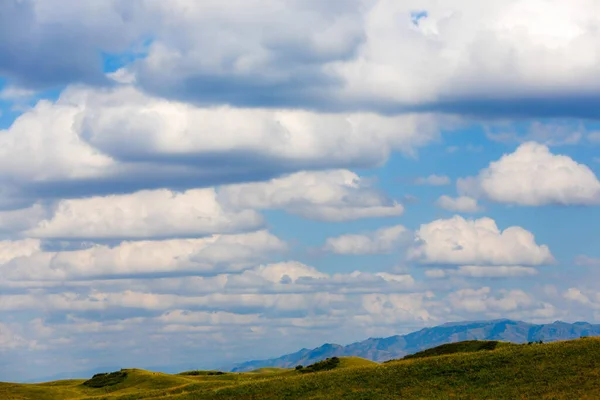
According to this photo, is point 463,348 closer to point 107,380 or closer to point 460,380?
point 460,380

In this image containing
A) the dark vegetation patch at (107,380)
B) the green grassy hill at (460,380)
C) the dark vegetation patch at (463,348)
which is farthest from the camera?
the dark vegetation patch at (107,380)

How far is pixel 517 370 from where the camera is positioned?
341ft

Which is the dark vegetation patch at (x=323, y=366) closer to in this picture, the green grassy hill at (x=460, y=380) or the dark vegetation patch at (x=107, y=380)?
the green grassy hill at (x=460, y=380)

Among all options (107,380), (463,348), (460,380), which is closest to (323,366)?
(463,348)

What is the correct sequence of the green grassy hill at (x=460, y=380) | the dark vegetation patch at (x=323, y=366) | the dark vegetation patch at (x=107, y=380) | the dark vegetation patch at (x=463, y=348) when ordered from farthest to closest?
the dark vegetation patch at (x=107, y=380), the dark vegetation patch at (x=323, y=366), the dark vegetation patch at (x=463, y=348), the green grassy hill at (x=460, y=380)

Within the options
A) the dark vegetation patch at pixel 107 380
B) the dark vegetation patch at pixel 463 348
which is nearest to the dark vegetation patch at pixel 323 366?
the dark vegetation patch at pixel 463 348

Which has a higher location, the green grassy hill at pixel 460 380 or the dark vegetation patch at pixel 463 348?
the dark vegetation patch at pixel 463 348

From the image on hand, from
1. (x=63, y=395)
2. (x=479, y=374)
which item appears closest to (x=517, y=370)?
(x=479, y=374)

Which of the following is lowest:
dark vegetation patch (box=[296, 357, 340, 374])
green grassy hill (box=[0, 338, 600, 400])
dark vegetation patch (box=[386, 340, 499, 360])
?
green grassy hill (box=[0, 338, 600, 400])

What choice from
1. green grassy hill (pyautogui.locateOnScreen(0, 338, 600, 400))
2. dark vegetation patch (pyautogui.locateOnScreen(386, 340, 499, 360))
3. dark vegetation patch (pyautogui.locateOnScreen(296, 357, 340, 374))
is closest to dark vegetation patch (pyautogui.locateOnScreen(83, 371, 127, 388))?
green grassy hill (pyautogui.locateOnScreen(0, 338, 600, 400))

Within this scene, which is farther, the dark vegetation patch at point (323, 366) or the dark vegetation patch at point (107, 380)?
the dark vegetation patch at point (107, 380)

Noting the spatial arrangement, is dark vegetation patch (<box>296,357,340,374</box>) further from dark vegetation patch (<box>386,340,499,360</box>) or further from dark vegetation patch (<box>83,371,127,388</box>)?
dark vegetation patch (<box>83,371,127,388</box>)

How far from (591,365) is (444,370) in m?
19.8

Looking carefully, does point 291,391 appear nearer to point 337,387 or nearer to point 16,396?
point 337,387
